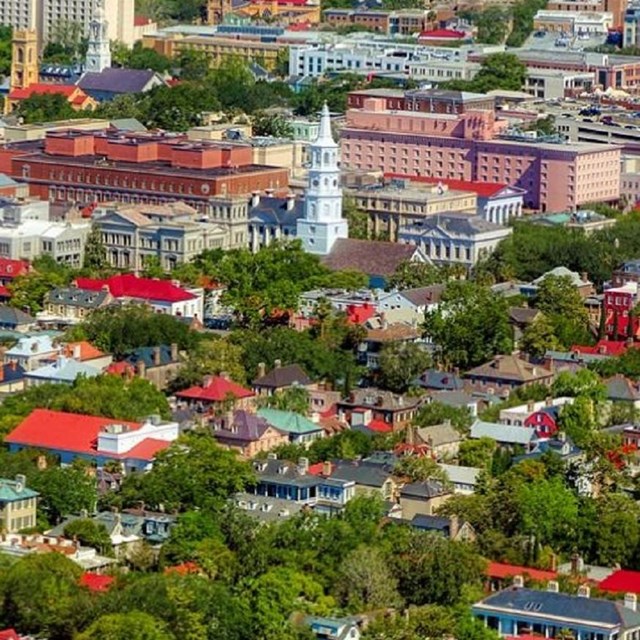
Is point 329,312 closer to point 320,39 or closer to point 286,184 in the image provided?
point 286,184

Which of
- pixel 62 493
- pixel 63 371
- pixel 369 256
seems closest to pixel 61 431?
pixel 62 493

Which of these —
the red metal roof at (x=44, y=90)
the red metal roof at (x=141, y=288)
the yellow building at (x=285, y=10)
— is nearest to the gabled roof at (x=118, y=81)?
the red metal roof at (x=44, y=90)

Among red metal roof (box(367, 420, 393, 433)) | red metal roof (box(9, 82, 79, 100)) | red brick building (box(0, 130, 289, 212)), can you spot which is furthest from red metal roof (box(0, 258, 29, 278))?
red metal roof (box(9, 82, 79, 100))

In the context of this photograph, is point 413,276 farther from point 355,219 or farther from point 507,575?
point 507,575

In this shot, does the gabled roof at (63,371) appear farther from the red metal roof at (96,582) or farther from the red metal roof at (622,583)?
the red metal roof at (622,583)

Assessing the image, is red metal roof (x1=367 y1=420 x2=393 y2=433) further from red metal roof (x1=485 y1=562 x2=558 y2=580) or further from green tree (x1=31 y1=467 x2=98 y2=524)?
red metal roof (x1=485 y1=562 x2=558 y2=580)

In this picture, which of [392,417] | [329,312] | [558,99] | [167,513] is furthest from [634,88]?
[167,513]
